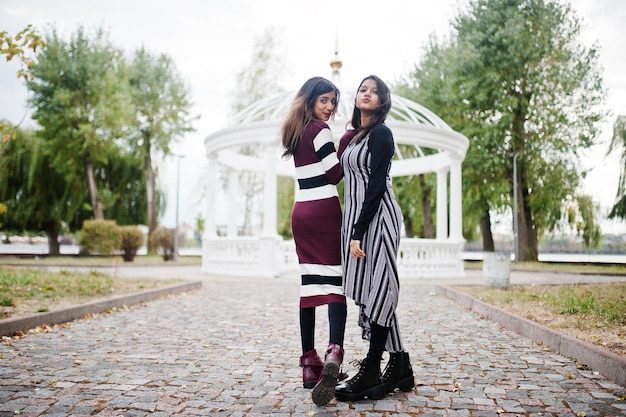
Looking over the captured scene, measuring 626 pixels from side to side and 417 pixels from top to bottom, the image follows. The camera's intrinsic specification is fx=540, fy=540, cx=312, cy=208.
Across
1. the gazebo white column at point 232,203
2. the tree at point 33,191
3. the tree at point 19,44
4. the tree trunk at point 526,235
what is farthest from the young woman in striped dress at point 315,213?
the tree at point 33,191

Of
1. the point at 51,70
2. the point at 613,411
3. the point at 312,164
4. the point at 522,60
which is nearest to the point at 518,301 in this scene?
the point at 613,411

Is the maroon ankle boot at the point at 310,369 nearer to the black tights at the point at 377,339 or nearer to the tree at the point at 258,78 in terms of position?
the black tights at the point at 377,339

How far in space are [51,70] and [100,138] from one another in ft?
14.3

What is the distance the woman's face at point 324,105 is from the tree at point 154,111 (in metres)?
32.8

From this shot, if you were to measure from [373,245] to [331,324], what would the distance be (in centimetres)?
60

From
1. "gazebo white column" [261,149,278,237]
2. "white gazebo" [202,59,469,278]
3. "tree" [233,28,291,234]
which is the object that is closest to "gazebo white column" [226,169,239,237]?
"white gazebo" [202,59,469,278]

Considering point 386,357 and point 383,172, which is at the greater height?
point 383,172

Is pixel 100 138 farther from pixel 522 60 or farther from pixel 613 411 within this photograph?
pixel 613 411

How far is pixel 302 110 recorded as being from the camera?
375 centimetres

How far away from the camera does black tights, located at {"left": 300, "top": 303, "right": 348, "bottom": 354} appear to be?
3.52 m

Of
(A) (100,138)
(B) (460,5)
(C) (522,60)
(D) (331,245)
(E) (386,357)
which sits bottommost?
(E) (386,357)

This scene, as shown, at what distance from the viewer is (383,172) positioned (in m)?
3.47

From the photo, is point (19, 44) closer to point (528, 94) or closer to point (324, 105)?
point (324, 105)

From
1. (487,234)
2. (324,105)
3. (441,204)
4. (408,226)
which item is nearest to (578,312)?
(324,105)
